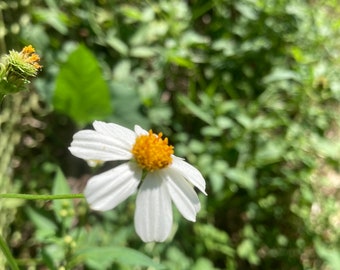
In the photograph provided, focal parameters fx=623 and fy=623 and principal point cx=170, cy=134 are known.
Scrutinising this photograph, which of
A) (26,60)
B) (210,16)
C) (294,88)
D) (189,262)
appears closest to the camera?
(26,60)

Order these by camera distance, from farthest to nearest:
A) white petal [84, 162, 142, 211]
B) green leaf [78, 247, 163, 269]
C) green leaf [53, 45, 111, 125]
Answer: green leaf [53, 45, 111, 125] < green leaf [78, 247, 163, 269] < white petal [84, 162, 142, 211]

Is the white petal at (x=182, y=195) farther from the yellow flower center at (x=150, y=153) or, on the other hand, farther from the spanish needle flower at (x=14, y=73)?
the spanish needle flower at (x=14, y=73)

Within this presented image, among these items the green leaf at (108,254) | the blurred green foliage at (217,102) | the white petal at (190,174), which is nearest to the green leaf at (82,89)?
the blurred green foliage at (217,102)

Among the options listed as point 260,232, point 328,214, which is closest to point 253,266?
point 260,232

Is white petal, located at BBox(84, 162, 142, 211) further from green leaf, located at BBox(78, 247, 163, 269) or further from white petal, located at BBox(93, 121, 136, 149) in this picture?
green leaf, located at BBox(78, 247, 163, 269)

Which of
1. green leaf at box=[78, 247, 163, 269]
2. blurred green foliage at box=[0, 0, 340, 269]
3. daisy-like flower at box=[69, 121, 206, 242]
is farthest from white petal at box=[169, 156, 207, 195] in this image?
blurred green foliage at box=[0, 0, 340, 269]

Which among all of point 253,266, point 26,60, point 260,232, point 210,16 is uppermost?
point 26,60

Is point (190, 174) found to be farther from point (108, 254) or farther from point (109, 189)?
point (108, 254)

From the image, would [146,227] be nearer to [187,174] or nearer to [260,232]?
[187,174]
